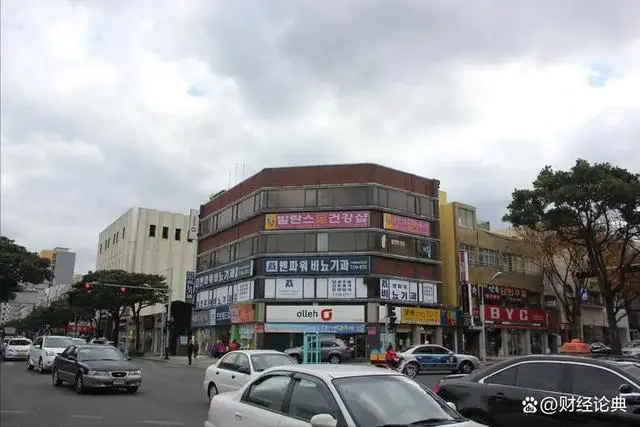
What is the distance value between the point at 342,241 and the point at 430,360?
717 inches

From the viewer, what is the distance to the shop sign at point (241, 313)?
46906 mm

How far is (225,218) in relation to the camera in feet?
183

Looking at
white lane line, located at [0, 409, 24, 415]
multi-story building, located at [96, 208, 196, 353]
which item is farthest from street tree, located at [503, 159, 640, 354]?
multi-story building, located at [96, 208, 196, 353]

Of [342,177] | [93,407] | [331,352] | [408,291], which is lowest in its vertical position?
[93,407]

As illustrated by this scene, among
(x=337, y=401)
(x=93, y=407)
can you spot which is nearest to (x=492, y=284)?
(x=93, y=407)

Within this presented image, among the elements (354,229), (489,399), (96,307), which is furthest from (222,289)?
(489,399)

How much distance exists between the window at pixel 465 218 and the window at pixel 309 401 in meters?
46.5

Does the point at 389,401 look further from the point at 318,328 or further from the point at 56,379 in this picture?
the point at 318,328

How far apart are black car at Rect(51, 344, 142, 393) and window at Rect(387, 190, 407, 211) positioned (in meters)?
31.9

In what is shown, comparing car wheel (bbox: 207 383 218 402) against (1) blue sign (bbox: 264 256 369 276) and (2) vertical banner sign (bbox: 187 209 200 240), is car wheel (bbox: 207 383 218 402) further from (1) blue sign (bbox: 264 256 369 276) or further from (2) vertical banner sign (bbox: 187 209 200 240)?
(2) vertical banner sign (bbox: 187 209 200 240)

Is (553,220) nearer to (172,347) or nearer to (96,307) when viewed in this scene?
(172,347)

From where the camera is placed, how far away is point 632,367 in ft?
26.0

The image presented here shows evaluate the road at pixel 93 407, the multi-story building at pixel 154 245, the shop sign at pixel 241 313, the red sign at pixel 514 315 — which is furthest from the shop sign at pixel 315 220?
the multi-story building at pixel 154 245

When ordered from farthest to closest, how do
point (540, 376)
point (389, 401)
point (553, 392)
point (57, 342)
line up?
point (57, 342)
point (540, 376)
point (553, 392)
point (389, 401)
